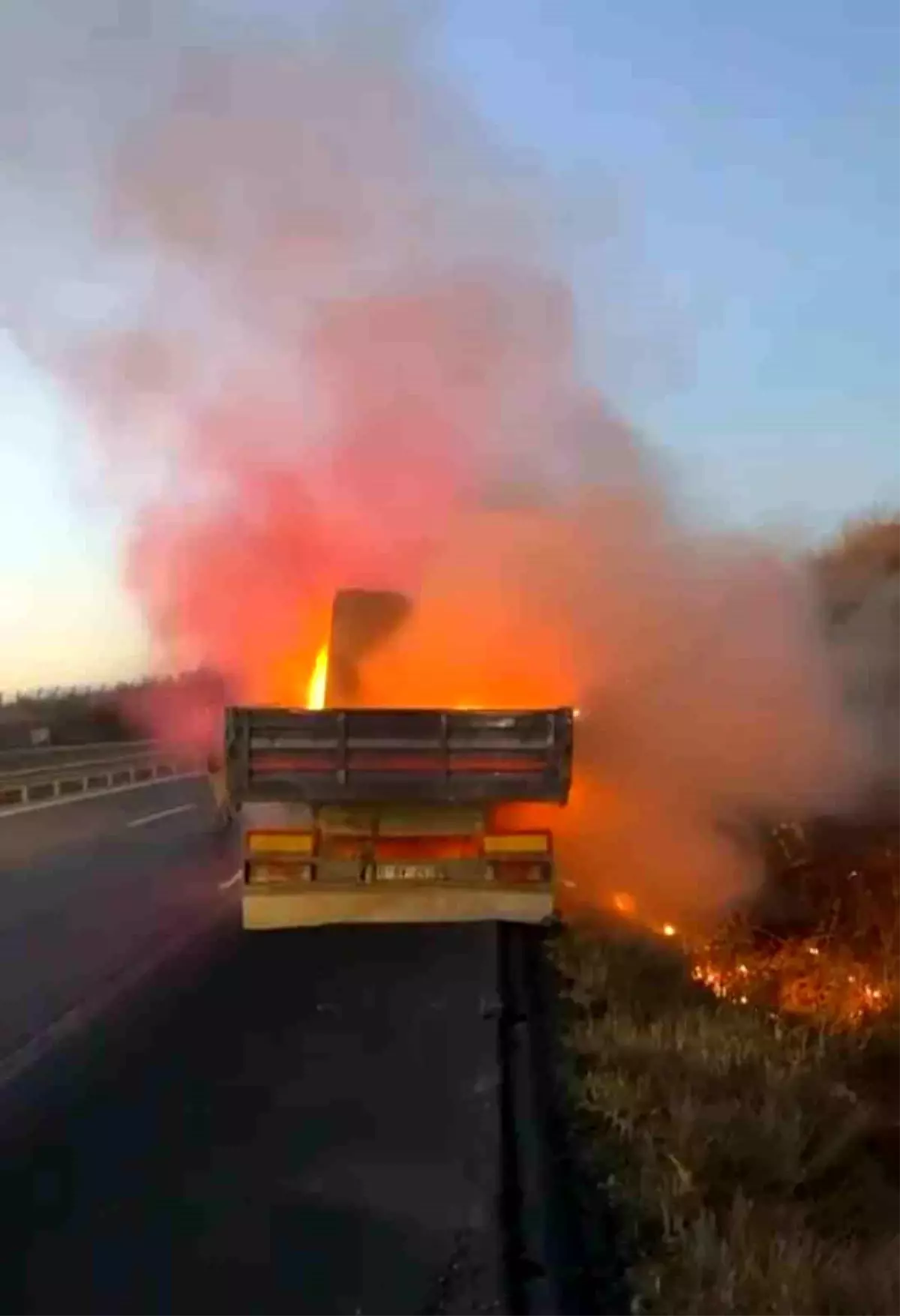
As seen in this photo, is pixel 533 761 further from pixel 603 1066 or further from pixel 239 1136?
pixel 239 1136

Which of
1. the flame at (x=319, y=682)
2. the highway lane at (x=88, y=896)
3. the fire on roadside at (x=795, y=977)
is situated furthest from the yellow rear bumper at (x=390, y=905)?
the flame at (x=319, y=682)

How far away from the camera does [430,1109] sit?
8.09 m

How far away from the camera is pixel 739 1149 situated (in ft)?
24.1

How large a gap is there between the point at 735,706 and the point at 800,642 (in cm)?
94

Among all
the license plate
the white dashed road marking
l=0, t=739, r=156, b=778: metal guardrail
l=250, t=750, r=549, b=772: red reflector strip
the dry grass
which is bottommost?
the dry grass

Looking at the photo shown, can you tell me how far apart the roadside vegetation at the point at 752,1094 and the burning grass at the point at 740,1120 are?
13mm

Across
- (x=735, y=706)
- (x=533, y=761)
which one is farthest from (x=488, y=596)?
(x=533, y=761)

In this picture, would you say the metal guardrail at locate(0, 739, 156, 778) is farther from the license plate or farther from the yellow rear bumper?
the license plate

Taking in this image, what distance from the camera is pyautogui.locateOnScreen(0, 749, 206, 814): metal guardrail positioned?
32.7 m

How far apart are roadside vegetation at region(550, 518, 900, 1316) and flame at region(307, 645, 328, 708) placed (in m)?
4.14

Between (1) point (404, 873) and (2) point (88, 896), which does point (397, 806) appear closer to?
(1) point (404, 873)

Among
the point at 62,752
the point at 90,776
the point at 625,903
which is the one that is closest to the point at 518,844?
the point at 625,903

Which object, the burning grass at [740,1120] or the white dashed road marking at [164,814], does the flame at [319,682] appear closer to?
the burning grass at [740,1120]

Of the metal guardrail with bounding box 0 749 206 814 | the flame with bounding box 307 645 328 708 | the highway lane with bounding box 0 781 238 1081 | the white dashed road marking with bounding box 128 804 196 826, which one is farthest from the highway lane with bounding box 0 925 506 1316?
the white dashed road marking with bounding box 128 804 196 826
